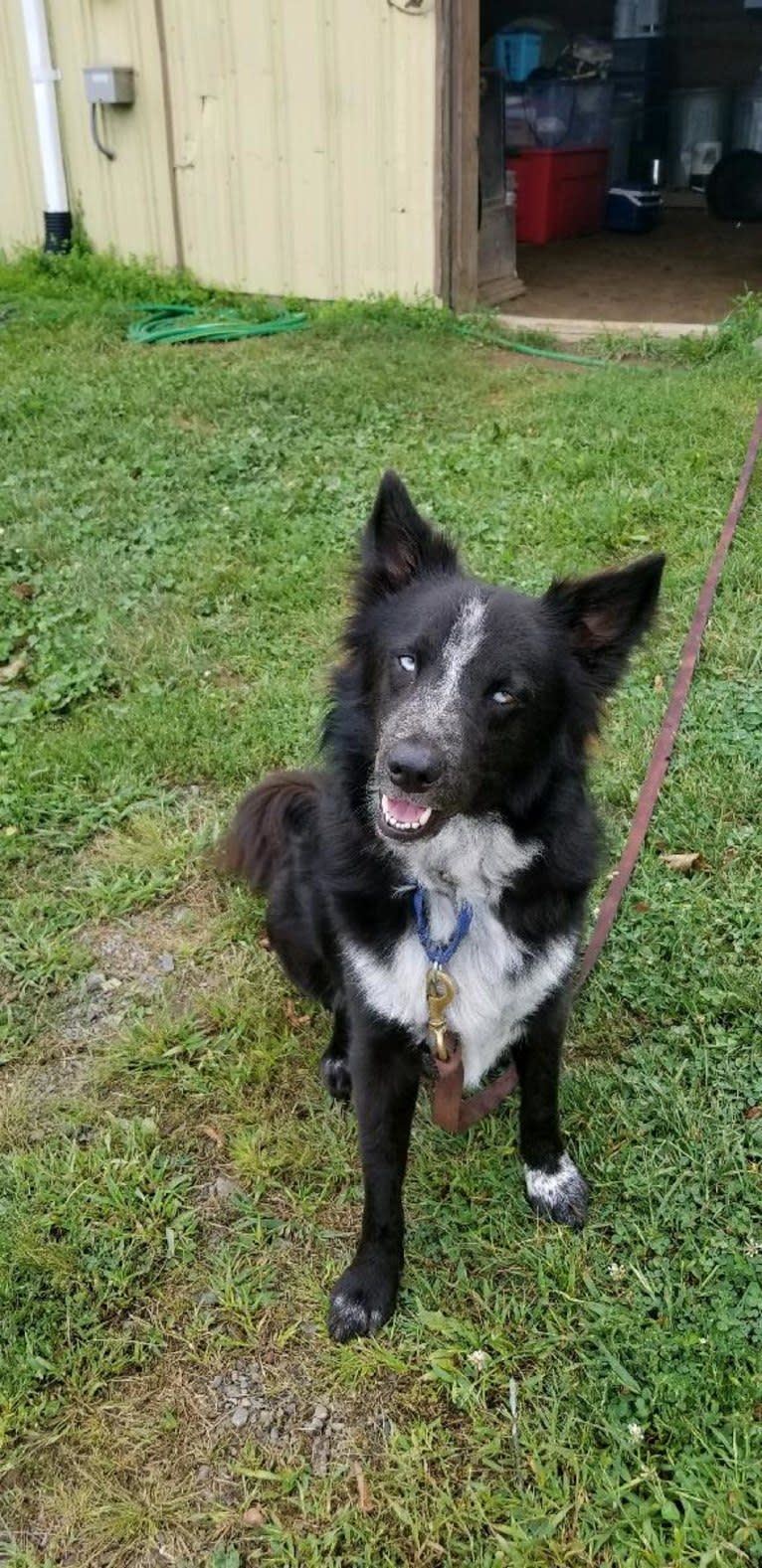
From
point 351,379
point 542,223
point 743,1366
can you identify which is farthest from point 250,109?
point 743,1366

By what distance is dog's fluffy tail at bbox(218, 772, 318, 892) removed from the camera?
2625mm

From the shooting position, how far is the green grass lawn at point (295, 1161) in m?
1.77

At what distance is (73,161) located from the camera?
27.9ft

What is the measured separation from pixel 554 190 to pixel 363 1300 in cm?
1137

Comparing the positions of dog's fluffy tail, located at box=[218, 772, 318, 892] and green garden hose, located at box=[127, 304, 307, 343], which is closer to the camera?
dog's fluffy tail, located at box=[218, 772, 318, 892]

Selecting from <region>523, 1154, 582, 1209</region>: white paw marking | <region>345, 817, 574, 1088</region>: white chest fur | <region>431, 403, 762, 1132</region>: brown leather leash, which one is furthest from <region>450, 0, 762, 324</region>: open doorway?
<region>523, 1154, 582, 1209</region>: white paw marking

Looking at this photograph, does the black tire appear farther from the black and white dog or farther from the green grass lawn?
the black and white dog

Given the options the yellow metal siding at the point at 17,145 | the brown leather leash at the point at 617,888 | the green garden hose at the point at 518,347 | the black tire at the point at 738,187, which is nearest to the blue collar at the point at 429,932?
the brown leather leash at the point at 617,888

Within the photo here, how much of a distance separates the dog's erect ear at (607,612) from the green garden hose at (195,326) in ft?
20.1

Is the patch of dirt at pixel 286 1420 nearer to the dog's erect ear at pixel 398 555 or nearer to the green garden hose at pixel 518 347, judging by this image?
the dog's erect ear at pixel 398 555

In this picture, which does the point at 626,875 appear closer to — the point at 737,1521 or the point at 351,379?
the point at 737,1521

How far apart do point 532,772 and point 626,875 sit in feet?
3.17

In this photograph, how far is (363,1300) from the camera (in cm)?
202

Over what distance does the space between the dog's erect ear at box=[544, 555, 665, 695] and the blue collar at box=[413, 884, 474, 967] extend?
1.49 ft
